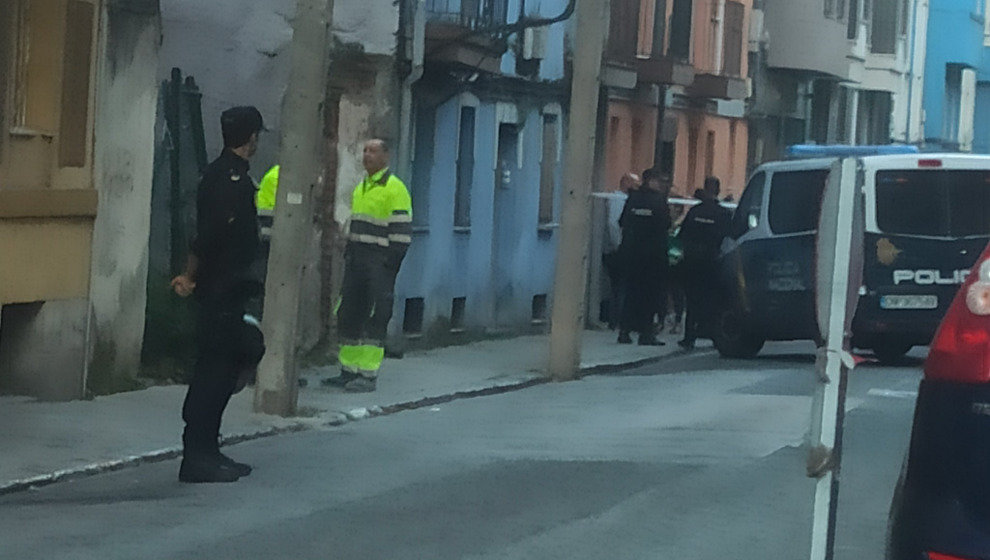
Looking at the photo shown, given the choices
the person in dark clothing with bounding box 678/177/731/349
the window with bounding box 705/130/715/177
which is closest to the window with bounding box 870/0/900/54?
the window with bounding box 705/130/715/177

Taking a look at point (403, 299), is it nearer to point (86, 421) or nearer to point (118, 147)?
point (118, 147)

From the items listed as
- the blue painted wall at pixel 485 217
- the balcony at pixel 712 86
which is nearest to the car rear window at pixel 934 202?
the blue painted wall at pixel 485 217

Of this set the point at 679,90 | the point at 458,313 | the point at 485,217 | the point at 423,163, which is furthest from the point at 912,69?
the point at 423,163

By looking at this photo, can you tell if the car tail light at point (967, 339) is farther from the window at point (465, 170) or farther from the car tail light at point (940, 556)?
the window at point (465, 170)

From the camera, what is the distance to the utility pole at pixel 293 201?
53.1 feet

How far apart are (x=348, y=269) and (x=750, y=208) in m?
7.48

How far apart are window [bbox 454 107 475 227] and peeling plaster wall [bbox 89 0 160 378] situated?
35.3ft

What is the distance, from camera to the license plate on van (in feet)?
77.4

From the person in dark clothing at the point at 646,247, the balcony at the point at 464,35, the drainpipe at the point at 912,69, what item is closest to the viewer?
the balcony at the point at 464,35

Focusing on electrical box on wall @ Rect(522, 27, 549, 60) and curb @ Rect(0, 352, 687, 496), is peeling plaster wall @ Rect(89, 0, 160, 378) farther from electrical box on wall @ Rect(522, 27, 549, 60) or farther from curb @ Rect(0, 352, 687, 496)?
electrical box on wall @ Rect(522, 27, 549, 60)

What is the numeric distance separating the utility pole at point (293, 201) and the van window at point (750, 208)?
Answer: 9.62 m

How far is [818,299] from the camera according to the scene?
7.70 meters

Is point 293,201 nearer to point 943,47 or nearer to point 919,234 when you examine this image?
point 919,234

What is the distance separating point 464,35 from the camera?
87.2 feet
